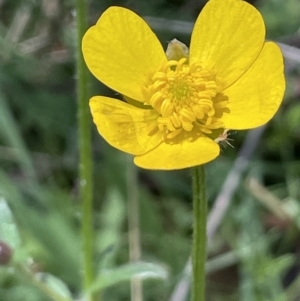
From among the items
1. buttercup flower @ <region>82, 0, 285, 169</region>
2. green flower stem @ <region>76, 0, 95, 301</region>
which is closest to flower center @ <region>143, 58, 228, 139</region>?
buttercup flower @ <region>82, 0, 285, 169</region>

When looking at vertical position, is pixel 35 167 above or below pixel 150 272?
below

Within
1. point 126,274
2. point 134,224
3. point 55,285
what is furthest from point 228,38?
point 134,224

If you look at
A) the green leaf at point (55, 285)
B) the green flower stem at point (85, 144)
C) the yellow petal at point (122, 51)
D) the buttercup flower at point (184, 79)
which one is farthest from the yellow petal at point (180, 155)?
the green leaf at point (55, 285)

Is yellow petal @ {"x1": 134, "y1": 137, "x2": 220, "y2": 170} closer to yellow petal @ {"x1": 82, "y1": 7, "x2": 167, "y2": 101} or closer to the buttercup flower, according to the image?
the buttercup flower

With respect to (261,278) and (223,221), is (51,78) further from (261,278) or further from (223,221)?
(261,278)

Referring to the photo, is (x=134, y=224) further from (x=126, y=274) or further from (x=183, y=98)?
(x=183, y=98)

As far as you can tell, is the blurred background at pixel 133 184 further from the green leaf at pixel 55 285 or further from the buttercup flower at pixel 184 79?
the buttercup flower at pixel 184 79

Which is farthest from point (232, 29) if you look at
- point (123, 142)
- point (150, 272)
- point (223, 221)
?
point (223, 221)
